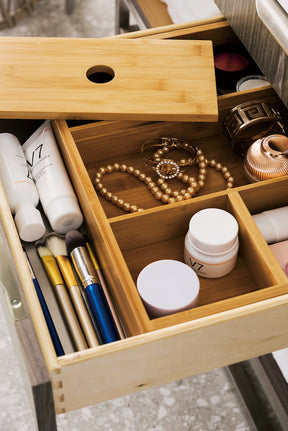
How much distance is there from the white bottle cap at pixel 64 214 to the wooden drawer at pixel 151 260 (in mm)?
15

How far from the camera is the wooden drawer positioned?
579 millimetres

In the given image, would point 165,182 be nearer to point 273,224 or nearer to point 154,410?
point 273,224

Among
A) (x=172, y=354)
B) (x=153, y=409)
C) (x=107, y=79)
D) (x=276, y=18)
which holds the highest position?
(x=107, y=79)

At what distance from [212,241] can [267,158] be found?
169 mm

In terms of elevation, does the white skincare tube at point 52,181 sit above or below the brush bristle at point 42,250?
above

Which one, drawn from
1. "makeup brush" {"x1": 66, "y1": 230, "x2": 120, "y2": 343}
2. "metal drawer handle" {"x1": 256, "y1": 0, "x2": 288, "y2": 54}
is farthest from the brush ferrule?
"metal drawer handle" {"x1": 256, "y1": 0, "x2": 288, "y2": 54}

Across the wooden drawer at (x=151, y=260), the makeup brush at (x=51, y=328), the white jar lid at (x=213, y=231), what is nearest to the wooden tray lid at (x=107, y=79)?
the wooden drawer at (x=151, y=260)

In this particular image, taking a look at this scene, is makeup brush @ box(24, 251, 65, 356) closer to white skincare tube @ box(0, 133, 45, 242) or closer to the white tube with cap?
white skincare tube @ box(0, 133, 45, 242)

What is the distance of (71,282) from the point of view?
28.2 inches

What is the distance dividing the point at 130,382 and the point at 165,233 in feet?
0.76

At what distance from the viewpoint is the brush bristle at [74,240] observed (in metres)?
0.75

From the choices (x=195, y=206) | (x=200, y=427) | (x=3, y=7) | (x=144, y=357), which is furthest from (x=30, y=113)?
(x=3, y=7)

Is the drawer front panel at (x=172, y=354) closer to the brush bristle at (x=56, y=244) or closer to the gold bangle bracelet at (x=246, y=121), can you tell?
the brush bristle at (x=56, y=244)

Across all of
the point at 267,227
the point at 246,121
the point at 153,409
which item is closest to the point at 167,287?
the point at 267,227
